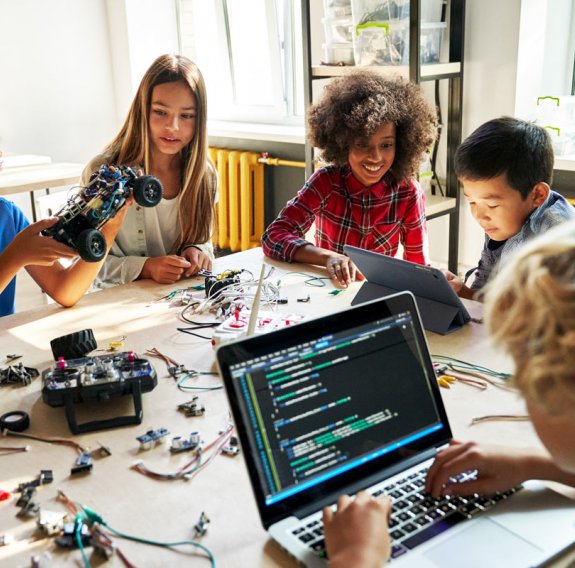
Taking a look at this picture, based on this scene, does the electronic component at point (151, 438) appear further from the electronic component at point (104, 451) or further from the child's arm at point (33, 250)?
the child's arm at point (33, 250)

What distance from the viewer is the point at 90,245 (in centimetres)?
146

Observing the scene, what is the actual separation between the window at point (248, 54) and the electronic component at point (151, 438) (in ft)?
9.93

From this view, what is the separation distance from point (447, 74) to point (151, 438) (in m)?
2.16

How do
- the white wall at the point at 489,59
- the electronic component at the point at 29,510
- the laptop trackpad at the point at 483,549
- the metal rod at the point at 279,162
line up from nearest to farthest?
the laptop trackpad at the point at 483,549, the electronic component at the point at 29,510, the white wall at the point at 489,59, the metal rod at the point at 279,162

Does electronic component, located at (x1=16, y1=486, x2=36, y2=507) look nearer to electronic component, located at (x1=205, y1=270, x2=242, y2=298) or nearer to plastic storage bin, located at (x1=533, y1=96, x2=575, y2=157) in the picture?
electronic component, located at (x1=205, y1=270, x2=242, y2=298)

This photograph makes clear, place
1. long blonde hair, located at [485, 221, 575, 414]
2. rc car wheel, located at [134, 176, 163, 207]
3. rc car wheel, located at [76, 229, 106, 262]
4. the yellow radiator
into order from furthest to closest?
Result: the yellow radiator
rc car wheel, located at [134, 176, 163, 207]
rc car wheel, located at [76, 229, 106, 262]
long blonde hair, located at [485, 221, 575, 414]

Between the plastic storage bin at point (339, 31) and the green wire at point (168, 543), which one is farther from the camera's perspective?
the plastic storage bin at point (339, 31)

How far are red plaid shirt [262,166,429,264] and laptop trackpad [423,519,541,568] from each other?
53.3 inches

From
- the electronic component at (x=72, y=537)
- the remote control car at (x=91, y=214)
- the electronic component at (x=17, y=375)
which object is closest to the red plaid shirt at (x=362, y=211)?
the remote control car at (x=91, y=214)

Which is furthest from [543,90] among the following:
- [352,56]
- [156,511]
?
[156,511]

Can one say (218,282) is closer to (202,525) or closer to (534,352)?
(202,525)

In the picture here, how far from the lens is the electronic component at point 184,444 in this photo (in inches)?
39.9

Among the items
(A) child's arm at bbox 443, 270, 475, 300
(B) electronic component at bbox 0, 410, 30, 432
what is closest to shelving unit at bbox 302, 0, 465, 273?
(A) child's arm at bbox 443, 270, 475, 300

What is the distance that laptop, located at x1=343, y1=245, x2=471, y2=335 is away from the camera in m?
1.37
